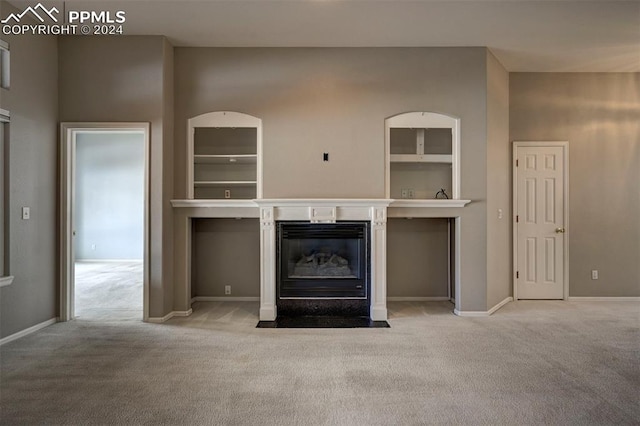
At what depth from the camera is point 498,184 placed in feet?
15.3

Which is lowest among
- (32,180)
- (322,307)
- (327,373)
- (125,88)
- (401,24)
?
(327,373)

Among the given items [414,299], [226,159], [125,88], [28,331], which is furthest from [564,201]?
[28,331]

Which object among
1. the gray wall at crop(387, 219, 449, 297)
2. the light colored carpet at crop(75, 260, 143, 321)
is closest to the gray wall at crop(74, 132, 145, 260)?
the light colored carpet at crop(75, 260, 143, 321)

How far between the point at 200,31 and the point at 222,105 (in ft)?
2.51

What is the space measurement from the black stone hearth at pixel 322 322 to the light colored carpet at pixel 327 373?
149mm

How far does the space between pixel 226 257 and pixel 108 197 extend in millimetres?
5353

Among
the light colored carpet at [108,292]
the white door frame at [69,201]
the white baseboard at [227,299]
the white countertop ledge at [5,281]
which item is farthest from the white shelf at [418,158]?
the white countertop ledge at [5,281]

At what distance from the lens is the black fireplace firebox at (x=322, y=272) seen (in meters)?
4.26

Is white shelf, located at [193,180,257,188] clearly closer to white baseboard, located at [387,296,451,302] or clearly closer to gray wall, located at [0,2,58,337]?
gray wall, located at [0,2,58,337]

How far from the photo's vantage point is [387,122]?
445cm

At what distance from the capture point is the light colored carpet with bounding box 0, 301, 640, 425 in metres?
2.25

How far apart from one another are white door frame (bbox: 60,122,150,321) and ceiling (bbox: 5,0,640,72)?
101 centimetres

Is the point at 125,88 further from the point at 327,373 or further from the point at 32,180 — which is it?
the point at 327,373

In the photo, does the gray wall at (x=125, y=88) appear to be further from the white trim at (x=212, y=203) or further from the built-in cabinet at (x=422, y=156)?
the built-in cabinet at (x=422, y=156)
